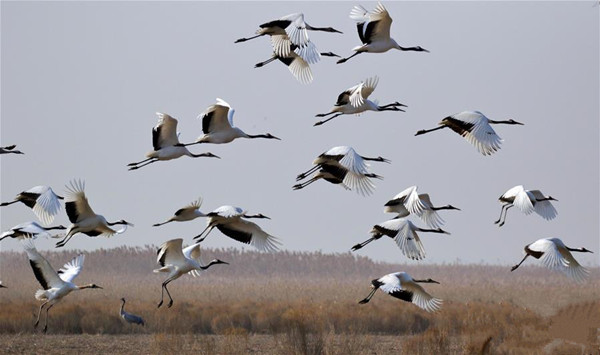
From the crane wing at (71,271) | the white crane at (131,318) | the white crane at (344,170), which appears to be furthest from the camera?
the white crane at (131,318)

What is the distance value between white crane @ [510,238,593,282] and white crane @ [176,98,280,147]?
4022 millimetres

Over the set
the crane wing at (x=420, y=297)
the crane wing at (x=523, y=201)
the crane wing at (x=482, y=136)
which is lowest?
the crane wing at (x=420, y=297)

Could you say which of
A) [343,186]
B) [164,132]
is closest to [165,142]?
[164,132]

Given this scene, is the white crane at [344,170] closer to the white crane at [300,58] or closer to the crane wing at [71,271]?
the white crane at [300,58]

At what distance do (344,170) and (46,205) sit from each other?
393 centimetres

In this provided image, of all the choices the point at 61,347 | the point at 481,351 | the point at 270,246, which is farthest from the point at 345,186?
the point at 61,347

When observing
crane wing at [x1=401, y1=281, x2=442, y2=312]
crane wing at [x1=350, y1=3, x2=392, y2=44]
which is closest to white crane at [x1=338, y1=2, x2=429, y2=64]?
crane wing at [x1=350, y1=3, x2=392, y2=44]

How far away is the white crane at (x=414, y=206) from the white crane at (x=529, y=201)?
91cm

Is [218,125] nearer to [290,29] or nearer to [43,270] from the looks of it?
[290,29]

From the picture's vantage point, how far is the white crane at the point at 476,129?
12.2 metres

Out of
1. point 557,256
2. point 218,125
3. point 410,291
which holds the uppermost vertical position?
point 218,125

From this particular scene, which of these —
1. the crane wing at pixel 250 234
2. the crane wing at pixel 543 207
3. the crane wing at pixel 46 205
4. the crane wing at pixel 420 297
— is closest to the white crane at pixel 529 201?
the crane wing at pixel 543 207

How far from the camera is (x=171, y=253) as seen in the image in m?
13.6

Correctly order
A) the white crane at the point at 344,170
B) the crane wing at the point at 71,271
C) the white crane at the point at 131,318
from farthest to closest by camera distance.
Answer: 1. the white crane at the point at 131,318
2. the crane wing at the point at 71,271
3. the white crane at the point at 344,170
